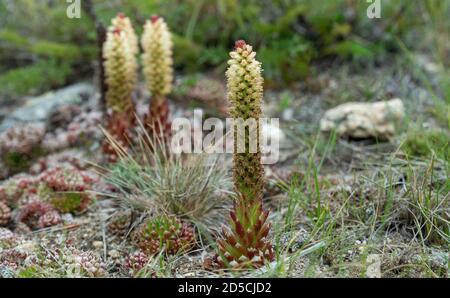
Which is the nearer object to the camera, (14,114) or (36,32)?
(14,114)

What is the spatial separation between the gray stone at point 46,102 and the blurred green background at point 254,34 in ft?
0.83

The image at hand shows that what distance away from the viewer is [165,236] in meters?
3.99

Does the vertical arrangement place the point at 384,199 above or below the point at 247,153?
below

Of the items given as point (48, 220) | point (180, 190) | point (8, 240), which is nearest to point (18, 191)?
point (48, 220)

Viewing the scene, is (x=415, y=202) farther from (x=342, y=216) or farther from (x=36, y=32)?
(x=36, y=32)

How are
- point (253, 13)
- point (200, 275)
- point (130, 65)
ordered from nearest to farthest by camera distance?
point (200, 275) < point (130, 65) < point (253, 13)

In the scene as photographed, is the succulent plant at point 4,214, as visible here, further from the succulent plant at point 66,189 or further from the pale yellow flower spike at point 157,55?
the pale yellow flower spike at point 157,55

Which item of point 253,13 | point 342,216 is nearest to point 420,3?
point 253,13

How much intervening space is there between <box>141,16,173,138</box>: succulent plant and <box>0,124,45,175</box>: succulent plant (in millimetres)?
1204

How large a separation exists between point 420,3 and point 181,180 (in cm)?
445

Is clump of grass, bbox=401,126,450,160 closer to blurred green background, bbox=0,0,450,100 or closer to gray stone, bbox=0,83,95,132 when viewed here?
blurred green background, bbox=0,0,450,100

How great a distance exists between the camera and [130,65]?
518cm

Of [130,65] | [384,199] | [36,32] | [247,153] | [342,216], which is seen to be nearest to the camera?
[247,153]

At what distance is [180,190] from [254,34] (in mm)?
3254
